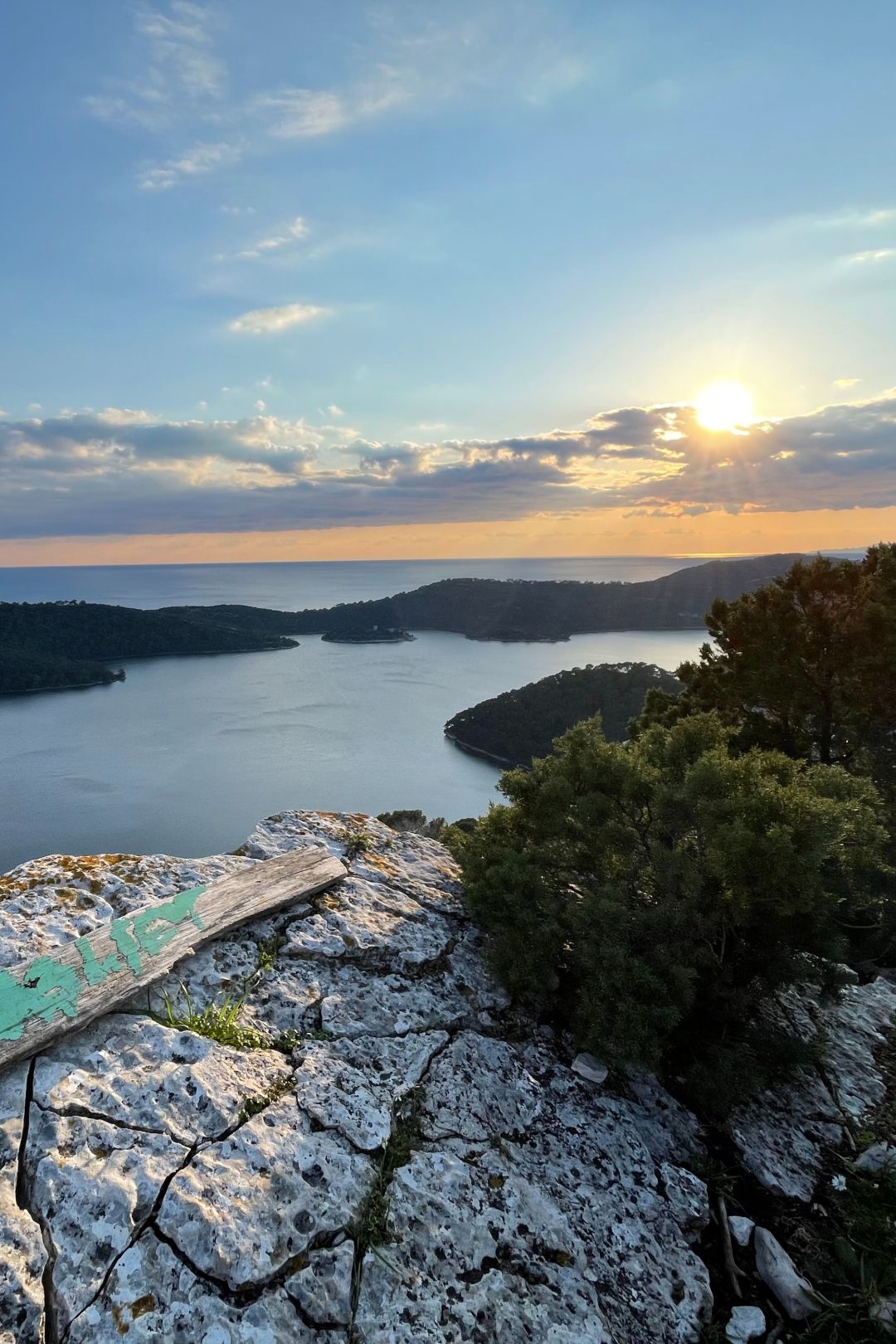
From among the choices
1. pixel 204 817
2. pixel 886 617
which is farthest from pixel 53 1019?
pixel 204 817

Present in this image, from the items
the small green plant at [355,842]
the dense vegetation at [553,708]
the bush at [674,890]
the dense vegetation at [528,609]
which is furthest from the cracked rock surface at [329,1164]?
the dense vegetation at [528,609]

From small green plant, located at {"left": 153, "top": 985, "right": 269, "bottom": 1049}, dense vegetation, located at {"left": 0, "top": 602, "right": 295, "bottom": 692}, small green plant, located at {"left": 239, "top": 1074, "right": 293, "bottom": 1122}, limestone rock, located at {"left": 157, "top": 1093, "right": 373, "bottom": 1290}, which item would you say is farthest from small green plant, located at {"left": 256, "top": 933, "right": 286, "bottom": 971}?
dense vegetation, located at {"left": 0, "top": 602, "right": 295, "bottom": 692}

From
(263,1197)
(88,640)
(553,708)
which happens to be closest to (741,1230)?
(263,1197)

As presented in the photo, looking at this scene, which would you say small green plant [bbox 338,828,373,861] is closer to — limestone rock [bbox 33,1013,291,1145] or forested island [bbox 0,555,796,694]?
limestone rock [bbox 33,1013,291,1145]

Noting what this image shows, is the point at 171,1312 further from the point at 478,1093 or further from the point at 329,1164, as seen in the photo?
the point at 478,1093

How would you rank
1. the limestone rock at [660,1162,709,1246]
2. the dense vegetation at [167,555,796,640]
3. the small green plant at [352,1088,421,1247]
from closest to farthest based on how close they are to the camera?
the small green plant at [352,1088,421,1247] → the limestone rock at [660,1162,709,1246] → the dense vegetation at [167,555,796,640]

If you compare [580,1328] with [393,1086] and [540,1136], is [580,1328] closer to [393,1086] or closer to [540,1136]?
[540,1136]
